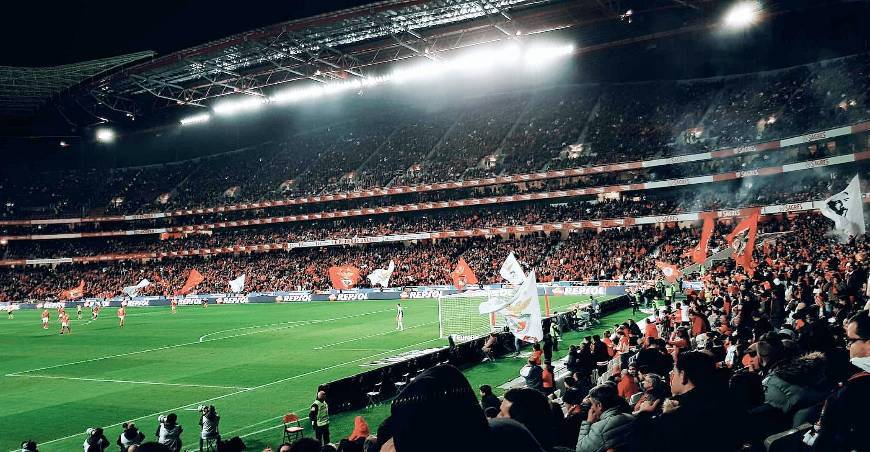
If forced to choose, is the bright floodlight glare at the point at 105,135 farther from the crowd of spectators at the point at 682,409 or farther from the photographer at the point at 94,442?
the crowd of spectators at the point at 682,409

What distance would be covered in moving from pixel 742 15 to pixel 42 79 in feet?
205

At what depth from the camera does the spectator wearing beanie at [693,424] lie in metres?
4.24

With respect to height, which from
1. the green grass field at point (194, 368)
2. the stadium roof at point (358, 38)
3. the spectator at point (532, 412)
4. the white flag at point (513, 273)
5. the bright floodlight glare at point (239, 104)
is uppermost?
the bright floodlight glare at point (239, 104)

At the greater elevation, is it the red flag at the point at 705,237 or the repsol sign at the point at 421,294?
the red flag at the point at 705,237

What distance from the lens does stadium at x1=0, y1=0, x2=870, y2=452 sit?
725 cm

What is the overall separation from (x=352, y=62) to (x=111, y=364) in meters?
34.7

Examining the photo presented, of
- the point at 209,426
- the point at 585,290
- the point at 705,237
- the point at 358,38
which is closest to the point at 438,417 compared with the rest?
the point at 209,426

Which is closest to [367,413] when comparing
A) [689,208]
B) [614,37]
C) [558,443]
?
[558,443]

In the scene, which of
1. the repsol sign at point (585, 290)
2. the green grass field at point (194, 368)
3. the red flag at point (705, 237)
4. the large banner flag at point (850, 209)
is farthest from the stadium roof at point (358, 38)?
the large banner flag at point (850, 209)

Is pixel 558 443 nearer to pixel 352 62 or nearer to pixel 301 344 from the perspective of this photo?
pixel 301 344

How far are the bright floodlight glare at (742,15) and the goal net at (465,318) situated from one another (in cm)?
3243

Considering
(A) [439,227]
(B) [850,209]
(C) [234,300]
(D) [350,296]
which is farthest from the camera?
(A) [439,227]

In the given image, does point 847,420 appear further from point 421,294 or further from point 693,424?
point 421,294

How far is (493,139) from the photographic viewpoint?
7025 cm
